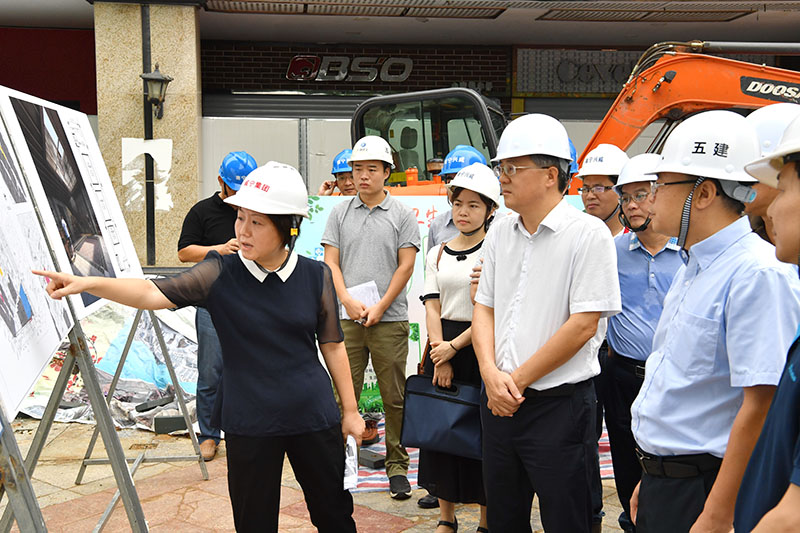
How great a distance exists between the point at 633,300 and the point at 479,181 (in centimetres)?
91

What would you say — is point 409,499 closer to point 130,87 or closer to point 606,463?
point 606,463

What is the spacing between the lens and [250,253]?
8.83ft

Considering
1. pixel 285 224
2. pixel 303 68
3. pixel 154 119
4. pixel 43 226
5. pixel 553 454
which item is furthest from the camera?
pixel 303 68

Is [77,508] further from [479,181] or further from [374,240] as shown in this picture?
[479,181]

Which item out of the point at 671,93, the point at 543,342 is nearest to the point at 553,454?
the point at 543,342

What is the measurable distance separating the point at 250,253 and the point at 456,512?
7.16 feet

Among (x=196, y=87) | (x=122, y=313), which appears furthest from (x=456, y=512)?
(x=196, y=87)

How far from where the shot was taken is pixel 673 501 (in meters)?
2.06

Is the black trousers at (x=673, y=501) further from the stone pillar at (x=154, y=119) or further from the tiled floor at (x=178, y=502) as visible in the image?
the stone pillar at (x=154, y=119)

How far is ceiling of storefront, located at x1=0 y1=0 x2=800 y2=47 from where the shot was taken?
11.5 m

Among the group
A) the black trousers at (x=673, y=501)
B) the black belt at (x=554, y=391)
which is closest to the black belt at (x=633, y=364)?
the black belt at (x=554, y=391)

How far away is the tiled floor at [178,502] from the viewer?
→ 157 inches

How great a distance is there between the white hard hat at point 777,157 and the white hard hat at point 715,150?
0.40 metres

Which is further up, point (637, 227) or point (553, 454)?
point (637, 227)
